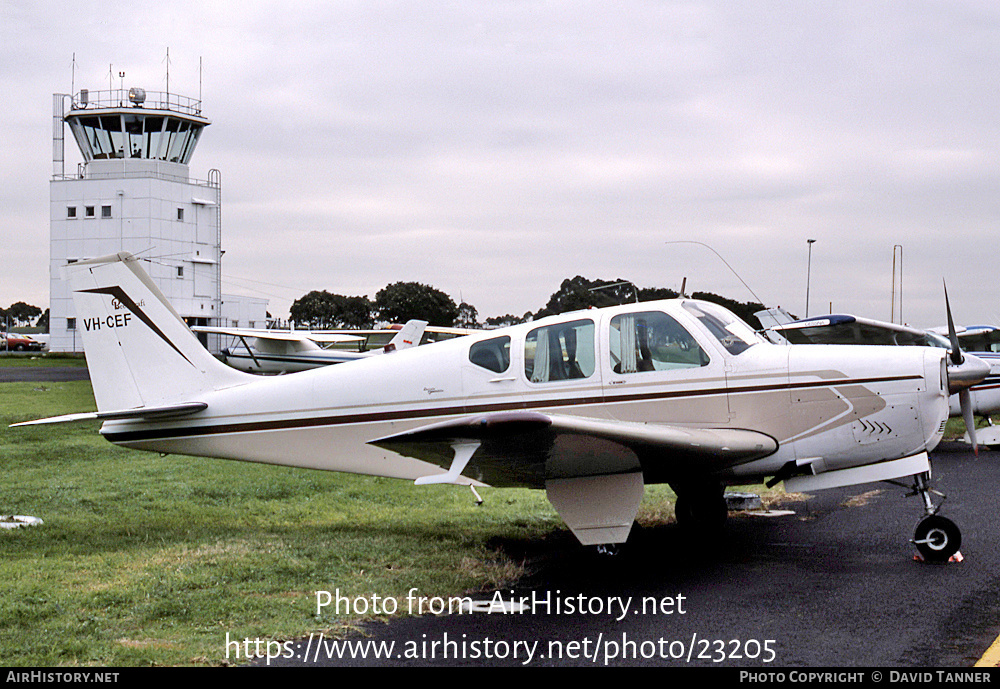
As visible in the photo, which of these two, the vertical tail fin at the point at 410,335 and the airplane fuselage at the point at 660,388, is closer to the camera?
the airplane fuselage at the point at 660,388

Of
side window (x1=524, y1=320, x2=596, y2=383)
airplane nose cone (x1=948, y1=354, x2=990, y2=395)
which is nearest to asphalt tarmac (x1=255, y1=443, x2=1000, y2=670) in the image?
airplane nose cone (x1=948, y1=354, x2=990, y2=395)

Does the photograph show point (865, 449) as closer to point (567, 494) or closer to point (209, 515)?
point (567, 494)

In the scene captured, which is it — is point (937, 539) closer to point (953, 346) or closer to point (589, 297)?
point (953, 346)

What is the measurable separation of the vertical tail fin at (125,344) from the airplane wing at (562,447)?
333 centimetres

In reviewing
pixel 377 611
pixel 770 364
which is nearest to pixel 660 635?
pixel 377 611

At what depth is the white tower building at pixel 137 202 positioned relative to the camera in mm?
54594

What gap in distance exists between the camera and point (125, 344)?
9023mm

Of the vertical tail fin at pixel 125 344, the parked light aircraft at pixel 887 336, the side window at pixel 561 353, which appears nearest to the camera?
the side window at pixel 561 353

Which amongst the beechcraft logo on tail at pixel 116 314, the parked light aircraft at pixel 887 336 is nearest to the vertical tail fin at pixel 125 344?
the beechcraft logo on tail at pixel 116 314

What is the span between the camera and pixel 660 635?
18.0ft

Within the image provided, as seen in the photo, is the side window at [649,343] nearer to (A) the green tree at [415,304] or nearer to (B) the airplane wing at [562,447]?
(B) the airplane wing at [562,447]

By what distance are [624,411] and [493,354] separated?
1241 millimetres

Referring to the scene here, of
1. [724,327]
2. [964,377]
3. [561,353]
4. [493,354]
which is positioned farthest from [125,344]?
[964,377]

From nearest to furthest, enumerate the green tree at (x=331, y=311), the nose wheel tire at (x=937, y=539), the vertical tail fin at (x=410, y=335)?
1. the nose wheel tire at (x=937, y=539)
2. the vertical tail fin at (x=410, y=335)
3. the green tree at (x=331, y=311)
